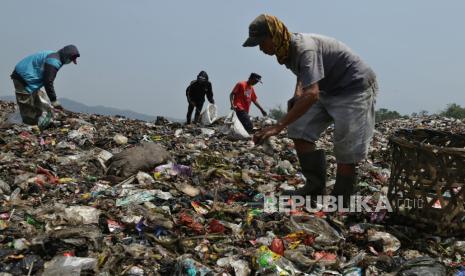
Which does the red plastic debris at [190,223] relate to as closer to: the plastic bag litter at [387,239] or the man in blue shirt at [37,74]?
the plastic bag litter at [387,239]

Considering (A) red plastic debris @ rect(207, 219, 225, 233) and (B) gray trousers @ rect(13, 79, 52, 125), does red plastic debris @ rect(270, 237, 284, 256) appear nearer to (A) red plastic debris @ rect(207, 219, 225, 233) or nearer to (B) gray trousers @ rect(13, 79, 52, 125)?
(A) red plastic debris @ rect(207, 219, 225, 233)

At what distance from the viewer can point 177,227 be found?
3023 mm

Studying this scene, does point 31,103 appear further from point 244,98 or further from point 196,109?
point 196,109

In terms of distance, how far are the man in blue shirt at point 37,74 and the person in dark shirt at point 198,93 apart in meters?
3.58

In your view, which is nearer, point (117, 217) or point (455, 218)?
point (455, 218)

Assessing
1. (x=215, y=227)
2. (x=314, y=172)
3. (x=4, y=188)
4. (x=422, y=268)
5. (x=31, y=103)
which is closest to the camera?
(x=422, y=268)

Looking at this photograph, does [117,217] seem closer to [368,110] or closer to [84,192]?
[84,192]

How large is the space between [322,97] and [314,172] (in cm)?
61

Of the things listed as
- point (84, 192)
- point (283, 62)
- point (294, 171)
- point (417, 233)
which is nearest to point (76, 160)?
point (84, 192)

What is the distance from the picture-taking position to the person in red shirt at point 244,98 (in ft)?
27.8

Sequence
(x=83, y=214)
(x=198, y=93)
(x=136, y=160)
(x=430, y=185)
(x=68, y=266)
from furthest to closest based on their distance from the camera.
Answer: (x=198, y=93) < (x=136, y=160) < (x=83, y=214) < (x=430, y=185) < (x=68, y=266)

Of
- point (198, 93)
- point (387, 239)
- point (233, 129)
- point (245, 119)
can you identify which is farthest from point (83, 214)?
point (198, 93)

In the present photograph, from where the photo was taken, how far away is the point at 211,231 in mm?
3008

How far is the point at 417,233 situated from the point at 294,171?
7.38 feet
